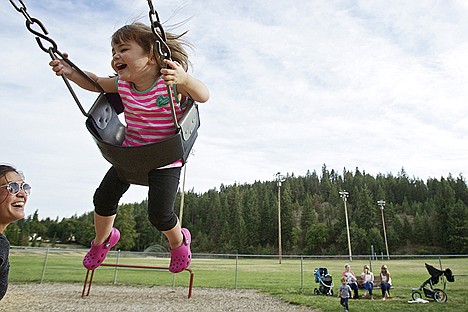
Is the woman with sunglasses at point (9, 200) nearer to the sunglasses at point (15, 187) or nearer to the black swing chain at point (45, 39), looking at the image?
the sunglasses at point (15, 187)

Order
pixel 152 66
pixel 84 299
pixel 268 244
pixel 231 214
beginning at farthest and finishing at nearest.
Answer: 1. pixel 231 214
2. pixel 268 244
3. pixel 84 299
4. pixel 152 66

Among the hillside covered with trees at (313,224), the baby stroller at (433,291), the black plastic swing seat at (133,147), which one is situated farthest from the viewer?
the hillside covered with trees at (313,224)

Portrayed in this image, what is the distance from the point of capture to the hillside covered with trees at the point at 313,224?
66.2 meters

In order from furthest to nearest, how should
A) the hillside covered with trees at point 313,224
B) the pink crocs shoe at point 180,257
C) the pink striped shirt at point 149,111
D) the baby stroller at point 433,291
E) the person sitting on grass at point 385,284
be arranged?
the hillside covered with trees at point 313,224 → the person sitting on grass at point 385,284 → the baby stroller at point 433,291 → the pink crocs shoe at point 180,257 → the pink striped shirt at point 149,111

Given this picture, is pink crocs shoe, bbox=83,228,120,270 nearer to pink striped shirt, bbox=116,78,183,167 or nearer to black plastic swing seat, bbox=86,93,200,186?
black plastic swing seat, bbox=86,93,200,186

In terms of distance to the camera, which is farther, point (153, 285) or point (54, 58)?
point (153, 285)

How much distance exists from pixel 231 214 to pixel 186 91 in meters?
87.3

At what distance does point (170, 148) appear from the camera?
1.99 meters

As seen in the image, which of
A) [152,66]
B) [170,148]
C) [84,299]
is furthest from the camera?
[84,299]

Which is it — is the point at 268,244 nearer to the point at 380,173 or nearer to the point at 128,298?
the point at 380,173

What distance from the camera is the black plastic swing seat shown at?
198 cm

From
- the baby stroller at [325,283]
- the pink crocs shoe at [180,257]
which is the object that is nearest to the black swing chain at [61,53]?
the pink crocs shoe at [180,257]

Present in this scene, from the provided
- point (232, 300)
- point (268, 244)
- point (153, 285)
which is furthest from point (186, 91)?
point (268, 244)

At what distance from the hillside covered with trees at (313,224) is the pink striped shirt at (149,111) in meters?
59.3
